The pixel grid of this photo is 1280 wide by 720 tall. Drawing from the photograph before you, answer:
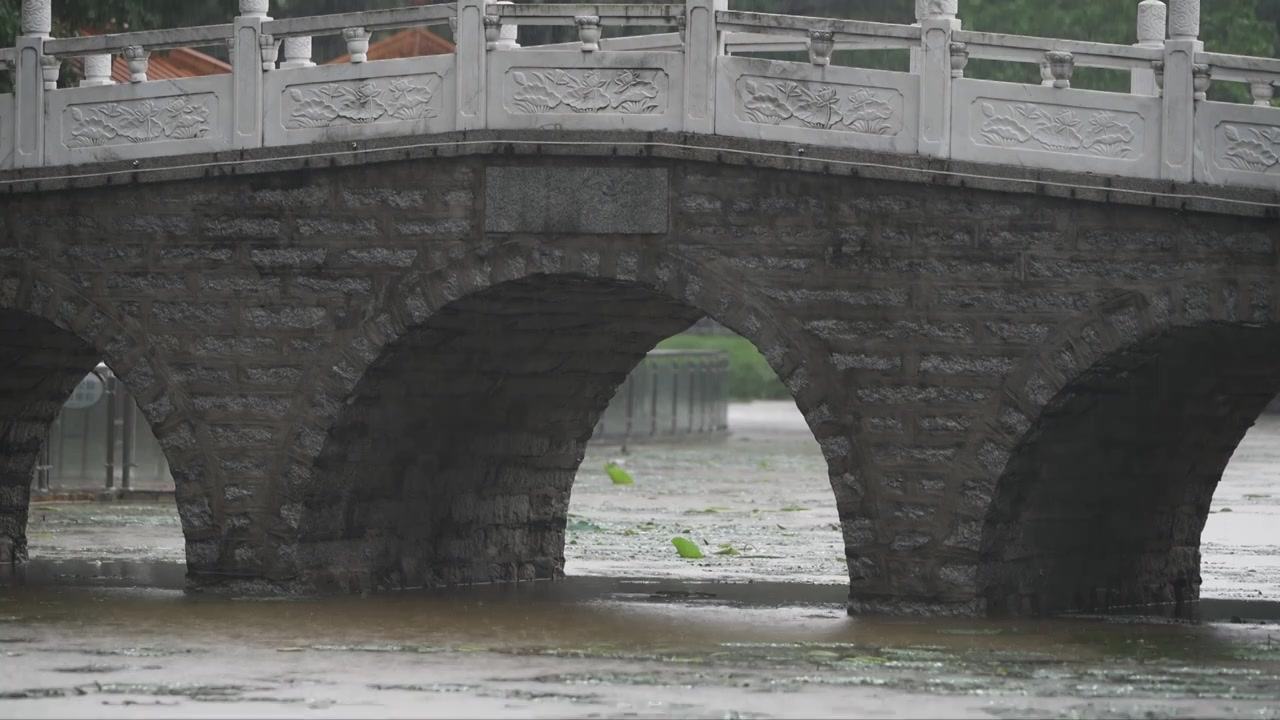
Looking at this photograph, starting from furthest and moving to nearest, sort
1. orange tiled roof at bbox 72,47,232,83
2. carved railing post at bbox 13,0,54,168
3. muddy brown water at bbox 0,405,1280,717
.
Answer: orange tiled roof at bbox 72,47,232,83 < carved railing post at bbox 13,0,54,168 < muddy brown water at bbox 0,405,1280,717

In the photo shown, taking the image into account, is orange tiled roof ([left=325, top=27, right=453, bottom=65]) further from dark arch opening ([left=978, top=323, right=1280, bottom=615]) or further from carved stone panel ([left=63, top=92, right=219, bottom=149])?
dark arch opening ([left=978, top=323, right=1280, bottom=615])

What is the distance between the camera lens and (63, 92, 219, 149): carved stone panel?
15.5 meters

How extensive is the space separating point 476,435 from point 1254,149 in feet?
18.6

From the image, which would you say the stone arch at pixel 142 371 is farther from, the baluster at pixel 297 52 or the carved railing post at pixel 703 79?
the carved railing post at pixel 703 79

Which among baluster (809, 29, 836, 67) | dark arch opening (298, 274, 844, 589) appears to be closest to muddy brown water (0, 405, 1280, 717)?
dark arch opening (298, 274, 844, 589)

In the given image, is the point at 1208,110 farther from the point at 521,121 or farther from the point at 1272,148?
the point at 521,121

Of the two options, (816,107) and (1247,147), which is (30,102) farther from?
(1247,147)

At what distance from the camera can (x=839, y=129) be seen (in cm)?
1416

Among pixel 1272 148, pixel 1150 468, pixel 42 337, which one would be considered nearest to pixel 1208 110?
pixel 1272 148

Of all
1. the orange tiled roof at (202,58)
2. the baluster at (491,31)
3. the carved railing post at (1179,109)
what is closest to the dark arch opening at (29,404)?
the orange tiled roof at (202,58)

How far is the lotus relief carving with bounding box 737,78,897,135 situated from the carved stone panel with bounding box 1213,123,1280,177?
5.80ft

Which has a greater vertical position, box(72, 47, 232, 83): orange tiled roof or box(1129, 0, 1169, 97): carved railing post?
box(72, 47, 232, 83): orange tiled roof

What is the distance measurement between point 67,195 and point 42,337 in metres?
2.17

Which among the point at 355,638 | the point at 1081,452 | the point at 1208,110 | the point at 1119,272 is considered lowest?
the point at 355,638
